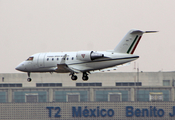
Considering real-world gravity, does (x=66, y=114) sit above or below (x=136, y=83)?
below

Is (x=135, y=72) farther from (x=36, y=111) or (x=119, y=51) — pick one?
(x=119, y=51)

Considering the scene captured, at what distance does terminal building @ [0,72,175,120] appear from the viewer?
121562 mm

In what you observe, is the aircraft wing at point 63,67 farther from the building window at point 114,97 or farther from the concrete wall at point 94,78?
the concrete wall at point 94,78

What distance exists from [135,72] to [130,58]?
72237mm

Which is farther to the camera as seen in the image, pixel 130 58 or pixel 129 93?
pixel 129 93

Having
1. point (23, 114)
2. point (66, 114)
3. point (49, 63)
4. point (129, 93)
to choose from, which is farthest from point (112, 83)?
point (49, 63)

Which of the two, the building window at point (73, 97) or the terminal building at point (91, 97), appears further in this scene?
the building window at point (73, 97)

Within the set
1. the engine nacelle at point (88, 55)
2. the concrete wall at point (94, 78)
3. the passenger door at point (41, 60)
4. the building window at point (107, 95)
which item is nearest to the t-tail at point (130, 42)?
the engine nacelle at point (88, 55)

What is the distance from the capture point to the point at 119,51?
65.5 m

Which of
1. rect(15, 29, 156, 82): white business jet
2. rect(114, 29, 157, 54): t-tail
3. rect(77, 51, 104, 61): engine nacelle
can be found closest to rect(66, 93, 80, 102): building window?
rect(15, 29, 156, 82): white business jet

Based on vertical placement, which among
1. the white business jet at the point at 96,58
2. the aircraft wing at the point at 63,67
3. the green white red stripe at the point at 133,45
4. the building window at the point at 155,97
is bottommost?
the building window at the point at 155,97

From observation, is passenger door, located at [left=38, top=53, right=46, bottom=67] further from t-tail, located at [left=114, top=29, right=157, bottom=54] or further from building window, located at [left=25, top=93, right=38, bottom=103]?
building window, located at [left=25, top=93, right=38, bottom=103]

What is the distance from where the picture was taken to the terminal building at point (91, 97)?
399 feet

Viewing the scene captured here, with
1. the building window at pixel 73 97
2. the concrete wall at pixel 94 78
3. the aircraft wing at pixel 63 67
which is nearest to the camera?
the aircraft wing at pixel 63 67
